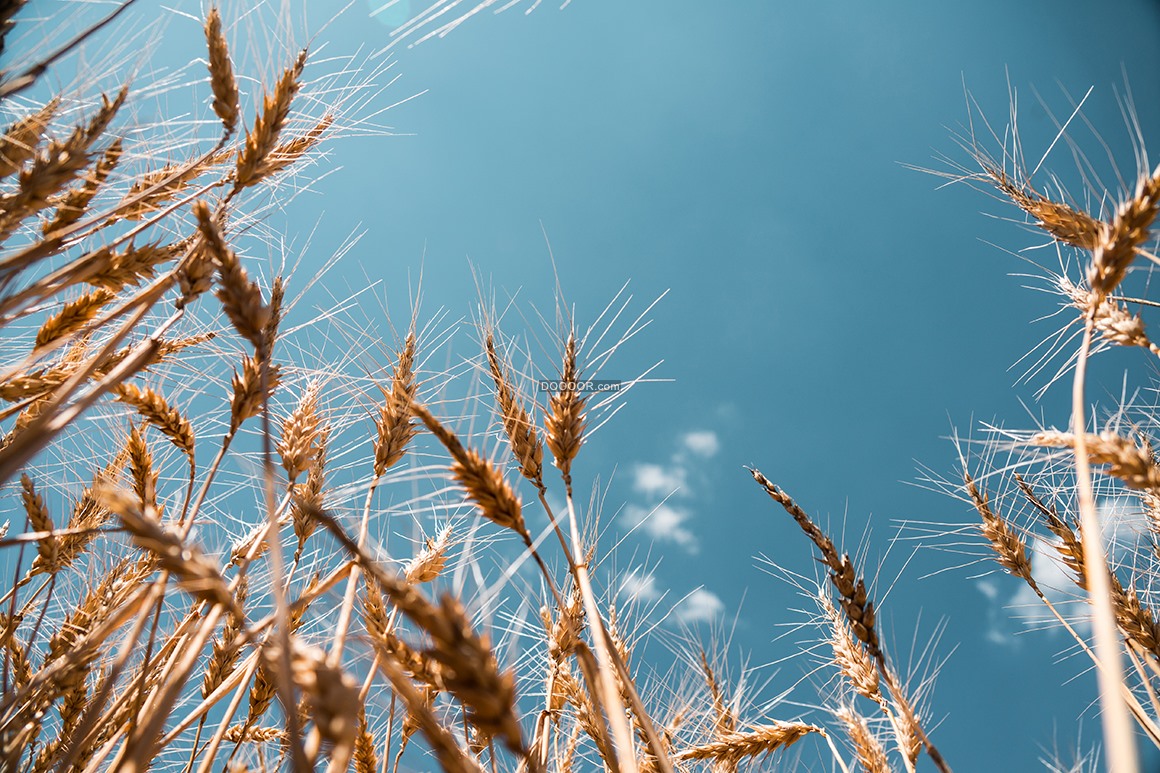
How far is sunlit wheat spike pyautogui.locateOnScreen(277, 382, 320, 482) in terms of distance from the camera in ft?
5.91

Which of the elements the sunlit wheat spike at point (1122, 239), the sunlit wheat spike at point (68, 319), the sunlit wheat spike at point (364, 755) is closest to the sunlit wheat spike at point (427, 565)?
the sunlit wheat spike at point (364, 755)

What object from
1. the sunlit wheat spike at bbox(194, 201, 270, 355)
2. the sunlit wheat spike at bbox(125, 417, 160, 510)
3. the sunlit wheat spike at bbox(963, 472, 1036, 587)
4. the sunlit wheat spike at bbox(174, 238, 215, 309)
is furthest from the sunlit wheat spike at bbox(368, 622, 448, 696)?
the sunlit wheat spike at bbox(963, 472, 1036, 587)

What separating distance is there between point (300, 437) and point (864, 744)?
7.34 feet

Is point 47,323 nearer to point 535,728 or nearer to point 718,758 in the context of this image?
point 535,728

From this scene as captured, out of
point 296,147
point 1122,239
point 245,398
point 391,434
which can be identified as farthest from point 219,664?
point 1122,239

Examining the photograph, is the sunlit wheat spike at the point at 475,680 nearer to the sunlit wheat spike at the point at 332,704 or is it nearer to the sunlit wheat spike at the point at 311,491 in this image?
the sunlit wheat spike at the point at 332,704

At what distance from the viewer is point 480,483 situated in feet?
3.26

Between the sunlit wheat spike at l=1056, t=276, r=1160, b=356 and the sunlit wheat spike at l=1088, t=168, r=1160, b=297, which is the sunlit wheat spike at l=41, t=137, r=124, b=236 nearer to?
the sunlit wheat spike at l=1088, t=168, r=1160, b=297

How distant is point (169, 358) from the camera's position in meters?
1.75

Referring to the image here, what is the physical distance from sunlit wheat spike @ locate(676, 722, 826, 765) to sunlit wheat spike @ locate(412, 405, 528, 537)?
1.58 m

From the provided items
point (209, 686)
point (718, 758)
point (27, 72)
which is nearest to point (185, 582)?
point (27, 72)

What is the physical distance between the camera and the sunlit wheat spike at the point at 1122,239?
1.21 meters

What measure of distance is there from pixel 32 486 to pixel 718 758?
2757mm

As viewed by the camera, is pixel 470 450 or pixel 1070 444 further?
pixel 1070 444
